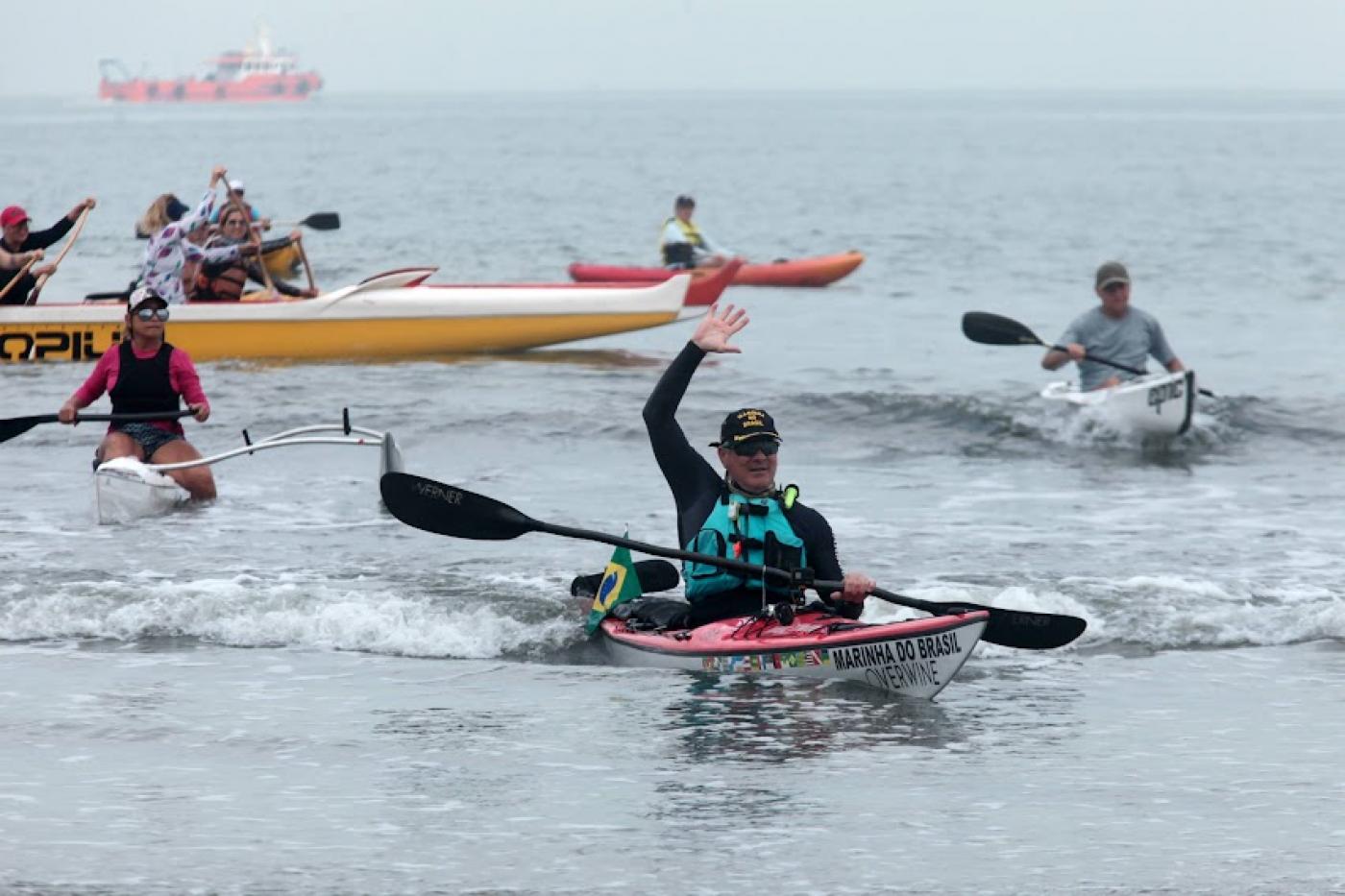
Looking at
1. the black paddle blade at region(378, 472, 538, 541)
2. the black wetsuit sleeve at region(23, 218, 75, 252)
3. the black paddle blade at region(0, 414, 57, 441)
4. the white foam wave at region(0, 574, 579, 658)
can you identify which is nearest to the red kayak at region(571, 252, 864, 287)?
the black wetsuit sleeve at region(23, 218, 75, 252)

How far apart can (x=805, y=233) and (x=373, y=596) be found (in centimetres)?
3921

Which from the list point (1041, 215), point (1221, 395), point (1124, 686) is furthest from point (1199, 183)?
point (1124, 686)

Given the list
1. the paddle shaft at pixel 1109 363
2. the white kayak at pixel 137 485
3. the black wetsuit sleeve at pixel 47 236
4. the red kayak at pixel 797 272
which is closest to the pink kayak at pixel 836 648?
the white kayak at pixel 137 485

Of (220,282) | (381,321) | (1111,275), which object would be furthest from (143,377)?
(381,321)

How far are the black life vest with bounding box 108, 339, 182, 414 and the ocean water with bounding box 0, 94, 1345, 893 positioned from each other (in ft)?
2.68

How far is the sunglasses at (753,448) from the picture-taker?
28.1ft

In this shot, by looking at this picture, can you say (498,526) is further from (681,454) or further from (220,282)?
(220,282)

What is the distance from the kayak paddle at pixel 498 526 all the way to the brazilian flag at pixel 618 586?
0.39ft

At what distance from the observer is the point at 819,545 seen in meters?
8.77

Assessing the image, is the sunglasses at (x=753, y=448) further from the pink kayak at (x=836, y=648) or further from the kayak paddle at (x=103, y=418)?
the kayak paddle at (x=103, y=418)

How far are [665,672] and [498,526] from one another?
1.12 m

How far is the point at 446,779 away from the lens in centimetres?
757

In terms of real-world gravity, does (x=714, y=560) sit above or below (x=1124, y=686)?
above

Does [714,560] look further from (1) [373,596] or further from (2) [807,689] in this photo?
(1) [373,596]
